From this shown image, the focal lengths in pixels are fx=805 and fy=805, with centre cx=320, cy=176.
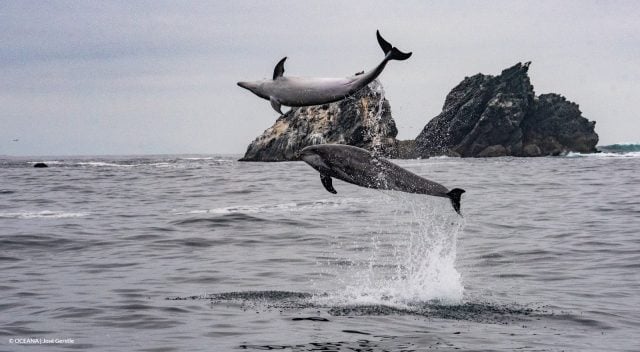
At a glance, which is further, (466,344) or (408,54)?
(466,344)

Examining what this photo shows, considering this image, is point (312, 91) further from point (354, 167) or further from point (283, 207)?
point (283, 207)

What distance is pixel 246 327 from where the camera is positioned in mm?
14266

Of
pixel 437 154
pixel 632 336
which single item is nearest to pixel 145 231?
pixel 632 336

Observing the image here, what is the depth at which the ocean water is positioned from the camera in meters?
13.6

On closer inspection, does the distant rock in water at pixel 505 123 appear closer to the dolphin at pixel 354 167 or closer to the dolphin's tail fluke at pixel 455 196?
the dolphin's tail fluke at pixel 455 196

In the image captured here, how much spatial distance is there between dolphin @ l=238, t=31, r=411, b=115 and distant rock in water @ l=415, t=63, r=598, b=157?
139 meters

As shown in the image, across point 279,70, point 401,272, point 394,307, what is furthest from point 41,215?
point 279,70

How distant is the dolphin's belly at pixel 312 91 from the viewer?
649 centimetres

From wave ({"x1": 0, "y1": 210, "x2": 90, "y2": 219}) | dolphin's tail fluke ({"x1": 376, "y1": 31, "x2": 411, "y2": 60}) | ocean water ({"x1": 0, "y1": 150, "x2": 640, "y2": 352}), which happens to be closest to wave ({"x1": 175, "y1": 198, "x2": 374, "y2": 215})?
ocean water ({"x1": 0, "y1": 150, "x2": 640, "y2": 352})

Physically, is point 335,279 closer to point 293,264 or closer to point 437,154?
point 293,264

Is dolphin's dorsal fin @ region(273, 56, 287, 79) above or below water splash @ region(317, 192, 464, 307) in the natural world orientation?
above

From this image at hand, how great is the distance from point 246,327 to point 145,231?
14273 millimetres

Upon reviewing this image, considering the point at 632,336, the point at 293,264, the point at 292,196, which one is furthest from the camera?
the point at 292,196

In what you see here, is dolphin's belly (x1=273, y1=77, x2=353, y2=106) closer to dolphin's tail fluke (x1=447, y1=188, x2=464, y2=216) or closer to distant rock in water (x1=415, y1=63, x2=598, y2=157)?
dolphin's tail fluke (x1=447, y1=188, x2=464, y2=216)
